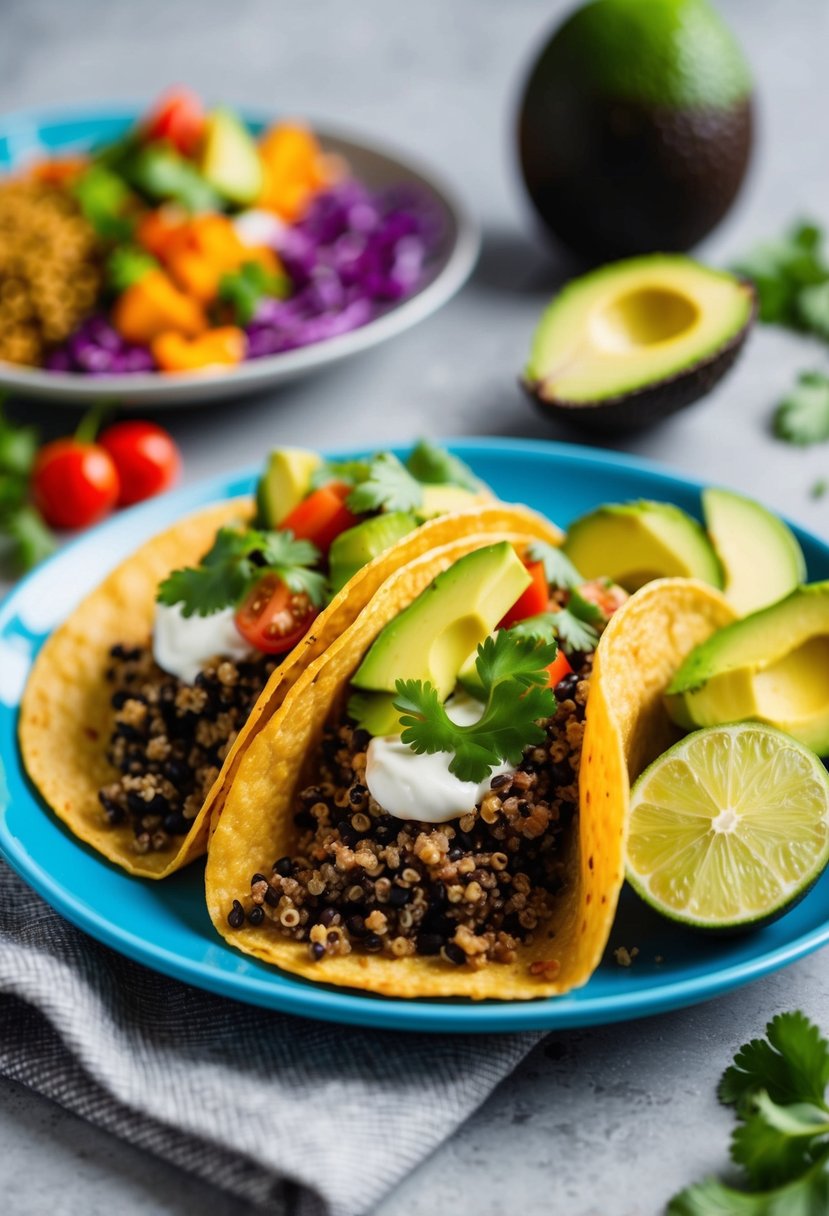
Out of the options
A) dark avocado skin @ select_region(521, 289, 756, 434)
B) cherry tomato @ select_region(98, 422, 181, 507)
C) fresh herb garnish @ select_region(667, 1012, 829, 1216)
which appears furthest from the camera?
cherry tomato @ select_region(98, 422, 181, 507)

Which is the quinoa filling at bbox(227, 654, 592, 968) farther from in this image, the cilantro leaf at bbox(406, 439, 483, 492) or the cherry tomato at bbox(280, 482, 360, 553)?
the cilantro leaf at bbox(406, 439, 483, 492)

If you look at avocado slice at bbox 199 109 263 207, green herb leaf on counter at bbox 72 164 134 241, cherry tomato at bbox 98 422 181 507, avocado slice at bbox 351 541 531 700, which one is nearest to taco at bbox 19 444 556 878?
avocado slice at bbox 351 541 531 700

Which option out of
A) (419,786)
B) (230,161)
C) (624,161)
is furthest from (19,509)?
(624,161)

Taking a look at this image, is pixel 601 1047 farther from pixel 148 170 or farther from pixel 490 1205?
pixel 148 170

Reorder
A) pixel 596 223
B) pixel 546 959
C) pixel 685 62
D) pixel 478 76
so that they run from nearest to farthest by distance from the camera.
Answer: pixel 546 959 → pixel 685 62 → pixel 596 223 → pixel 478 76

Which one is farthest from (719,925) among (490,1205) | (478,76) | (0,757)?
(478,76)

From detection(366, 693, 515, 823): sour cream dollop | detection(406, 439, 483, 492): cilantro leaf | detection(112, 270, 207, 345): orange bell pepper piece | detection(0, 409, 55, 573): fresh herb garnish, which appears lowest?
detection(0, 409, 55, 573): fresh herb garnish
